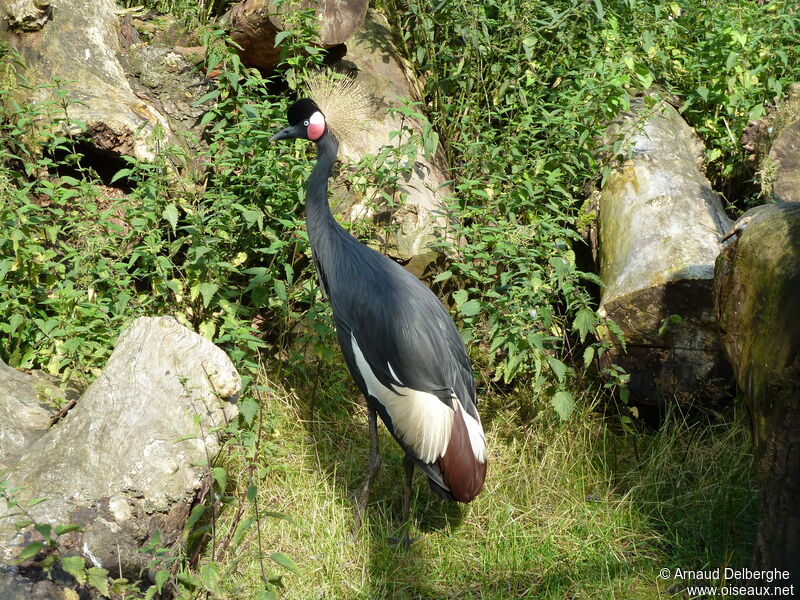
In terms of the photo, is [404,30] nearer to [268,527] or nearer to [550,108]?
[550,108]

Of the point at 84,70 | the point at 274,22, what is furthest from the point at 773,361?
the point at 84,70

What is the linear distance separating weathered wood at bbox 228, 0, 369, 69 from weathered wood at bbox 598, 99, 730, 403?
180 cm

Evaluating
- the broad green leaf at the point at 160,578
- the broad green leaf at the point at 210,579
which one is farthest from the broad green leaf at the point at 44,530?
the broad green leaf at the point at 210,579

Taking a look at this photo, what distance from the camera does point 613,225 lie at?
441 cm

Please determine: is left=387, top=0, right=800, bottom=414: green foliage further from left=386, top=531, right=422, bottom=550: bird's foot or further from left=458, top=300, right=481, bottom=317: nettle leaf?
left=386, top=531, right=422, bottom=550: bird's foot

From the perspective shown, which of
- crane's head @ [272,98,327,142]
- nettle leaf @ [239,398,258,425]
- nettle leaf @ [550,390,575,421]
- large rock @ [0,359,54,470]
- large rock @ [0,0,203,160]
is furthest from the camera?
large rock @ [0,0,203,160]

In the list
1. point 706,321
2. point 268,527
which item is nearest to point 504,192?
point 706,321

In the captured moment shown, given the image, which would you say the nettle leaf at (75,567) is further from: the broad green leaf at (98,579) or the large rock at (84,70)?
the large rock at (84,70)

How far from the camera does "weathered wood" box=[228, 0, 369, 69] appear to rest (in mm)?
4809

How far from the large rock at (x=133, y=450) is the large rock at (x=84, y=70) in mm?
1613

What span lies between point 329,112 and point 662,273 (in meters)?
1.93

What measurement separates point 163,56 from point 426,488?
3145mm

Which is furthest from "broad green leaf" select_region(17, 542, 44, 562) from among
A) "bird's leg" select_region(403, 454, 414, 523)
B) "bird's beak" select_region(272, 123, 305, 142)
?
"bird's beak" select_region(272, 123, 305, 142)

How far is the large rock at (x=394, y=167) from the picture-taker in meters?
4.63
